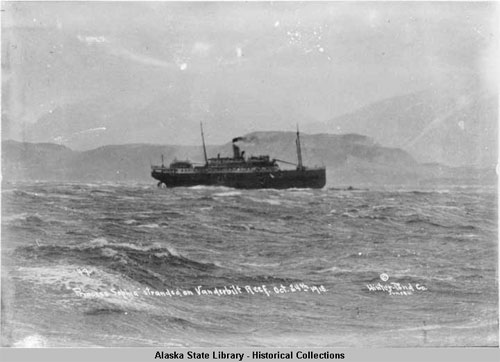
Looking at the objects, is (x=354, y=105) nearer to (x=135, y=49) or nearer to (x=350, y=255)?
(x=350, y=255)

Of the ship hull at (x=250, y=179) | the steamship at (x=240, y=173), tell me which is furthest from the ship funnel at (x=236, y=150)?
the ship hull at (x=250, y=179)

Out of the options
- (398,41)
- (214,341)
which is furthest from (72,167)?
(398,41)

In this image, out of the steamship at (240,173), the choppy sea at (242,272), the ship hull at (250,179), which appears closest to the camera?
the choppy sea at (242,272)

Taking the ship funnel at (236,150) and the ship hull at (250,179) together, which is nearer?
the ship funnel at (236,150)

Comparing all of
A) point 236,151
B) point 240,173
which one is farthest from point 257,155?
point 240,173

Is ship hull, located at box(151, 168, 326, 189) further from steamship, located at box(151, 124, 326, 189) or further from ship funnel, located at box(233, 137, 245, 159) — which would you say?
ship funnel, located at box(233, 137, 245, 159)

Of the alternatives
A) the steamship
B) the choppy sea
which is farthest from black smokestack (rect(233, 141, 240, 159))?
the choppy sea

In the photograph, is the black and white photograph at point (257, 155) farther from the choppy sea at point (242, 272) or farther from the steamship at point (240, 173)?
the steamship at point (240, 173)
